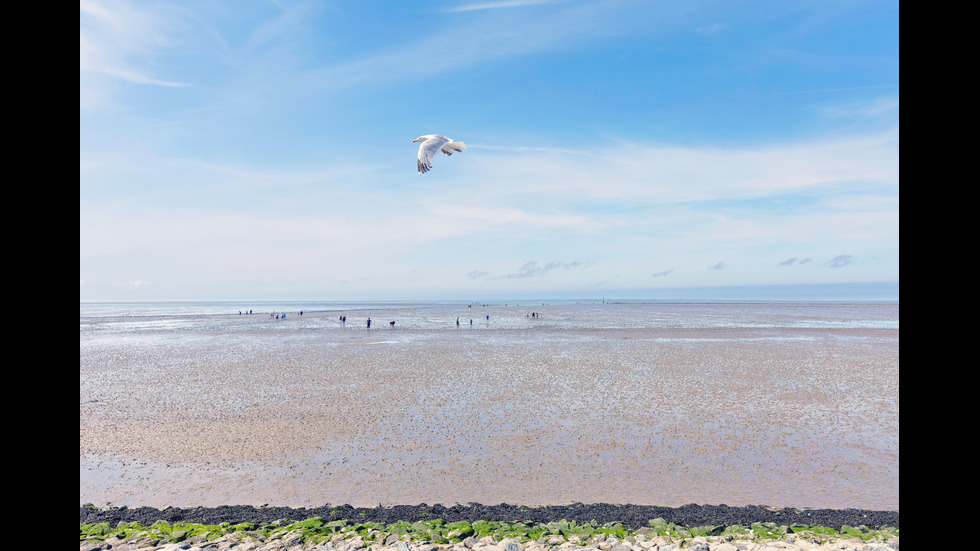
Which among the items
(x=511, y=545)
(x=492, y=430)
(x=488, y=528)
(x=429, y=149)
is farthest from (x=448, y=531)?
(x=429, y=149)

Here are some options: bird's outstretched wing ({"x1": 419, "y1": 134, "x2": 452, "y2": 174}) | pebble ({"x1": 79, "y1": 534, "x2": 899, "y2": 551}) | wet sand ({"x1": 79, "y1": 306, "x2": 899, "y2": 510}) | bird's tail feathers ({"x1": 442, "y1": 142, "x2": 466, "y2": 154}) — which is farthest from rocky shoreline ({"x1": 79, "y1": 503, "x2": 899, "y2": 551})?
bird's tail feathers ({"x1": 442, "y1": 142, "x2": 466, "y2": 154})

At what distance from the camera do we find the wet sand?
9.76 meters

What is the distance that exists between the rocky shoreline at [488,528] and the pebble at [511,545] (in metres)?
0.01

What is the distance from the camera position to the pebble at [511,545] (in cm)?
675

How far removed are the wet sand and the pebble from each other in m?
2.05

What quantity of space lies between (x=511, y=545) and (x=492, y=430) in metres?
6.59

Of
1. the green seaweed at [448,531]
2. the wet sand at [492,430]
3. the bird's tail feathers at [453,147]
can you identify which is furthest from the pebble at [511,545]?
the bird's tail feathers at [453,147]

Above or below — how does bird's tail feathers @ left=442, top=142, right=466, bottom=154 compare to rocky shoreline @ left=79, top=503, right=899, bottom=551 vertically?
above

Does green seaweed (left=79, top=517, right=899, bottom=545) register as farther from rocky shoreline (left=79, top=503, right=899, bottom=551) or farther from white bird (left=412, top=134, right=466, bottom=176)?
white bird (left=412, top=134, right=466, bottom=176)

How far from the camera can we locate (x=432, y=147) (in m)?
10.2

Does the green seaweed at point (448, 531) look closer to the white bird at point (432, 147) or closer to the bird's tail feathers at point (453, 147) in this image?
the white bird at point (432, 147)

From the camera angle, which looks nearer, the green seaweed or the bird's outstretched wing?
the green seaweed
